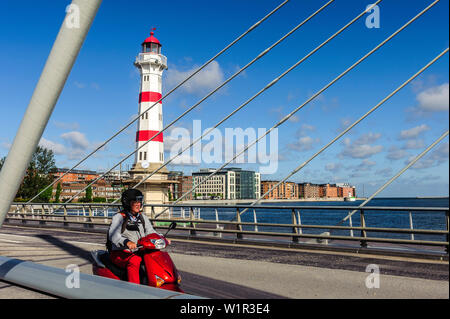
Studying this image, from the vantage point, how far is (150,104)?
35969 mm

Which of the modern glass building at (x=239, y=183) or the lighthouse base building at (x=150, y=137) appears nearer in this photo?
the lighthouse base building at (x=150, y=137)

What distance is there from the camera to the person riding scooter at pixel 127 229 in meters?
5.10

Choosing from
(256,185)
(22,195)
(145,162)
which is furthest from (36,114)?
(256,185)

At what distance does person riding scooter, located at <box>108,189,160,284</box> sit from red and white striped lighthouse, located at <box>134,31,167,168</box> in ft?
95.9

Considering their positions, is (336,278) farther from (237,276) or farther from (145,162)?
(145,162)

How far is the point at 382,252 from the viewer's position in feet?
34.1

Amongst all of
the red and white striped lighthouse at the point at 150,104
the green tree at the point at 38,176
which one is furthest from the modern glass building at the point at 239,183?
the red and white striped lighthouse at the point at 150,104

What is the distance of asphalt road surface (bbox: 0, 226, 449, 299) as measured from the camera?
20.7 ft

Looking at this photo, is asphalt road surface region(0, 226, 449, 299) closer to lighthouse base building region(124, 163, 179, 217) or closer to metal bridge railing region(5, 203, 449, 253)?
metal bridge railing region(5, 203, 449, 253)

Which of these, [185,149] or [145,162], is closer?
[185,149]

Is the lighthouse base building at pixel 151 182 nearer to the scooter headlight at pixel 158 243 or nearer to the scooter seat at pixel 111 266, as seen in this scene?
the scooter seat at pixel 111 266

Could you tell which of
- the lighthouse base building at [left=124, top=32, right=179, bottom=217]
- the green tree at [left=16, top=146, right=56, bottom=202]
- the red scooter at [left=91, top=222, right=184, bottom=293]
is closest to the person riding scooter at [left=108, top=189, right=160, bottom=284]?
the red scooter at [left=91, top=222, right=184, bottom=293]
